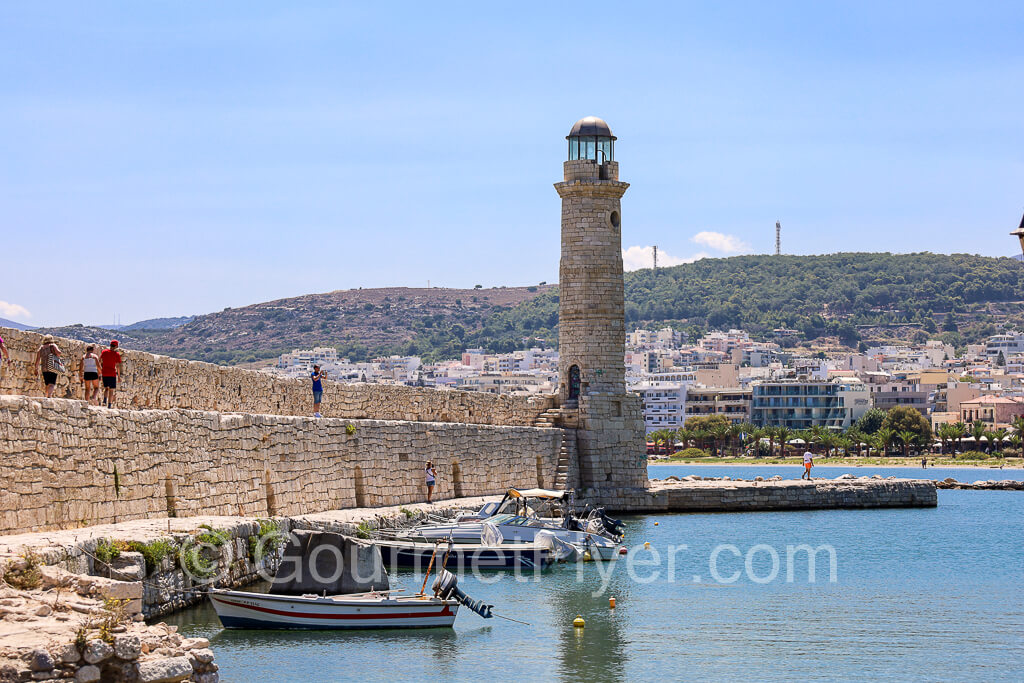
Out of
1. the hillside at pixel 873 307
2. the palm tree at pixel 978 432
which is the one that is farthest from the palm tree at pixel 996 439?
the hillside at pixel 873 307

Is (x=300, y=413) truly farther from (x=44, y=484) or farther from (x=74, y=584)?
(x=74, y=584)

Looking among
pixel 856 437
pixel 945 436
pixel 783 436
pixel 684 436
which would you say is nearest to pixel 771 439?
pixel 783 436

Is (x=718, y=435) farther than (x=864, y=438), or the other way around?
(x=718, y=435)

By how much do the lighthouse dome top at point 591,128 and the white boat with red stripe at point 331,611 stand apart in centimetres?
1808

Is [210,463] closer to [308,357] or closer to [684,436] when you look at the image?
[684,436]

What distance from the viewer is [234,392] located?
19.6m

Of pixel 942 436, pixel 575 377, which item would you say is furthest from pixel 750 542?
pixel 942 436

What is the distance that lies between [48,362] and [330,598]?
4026 mm

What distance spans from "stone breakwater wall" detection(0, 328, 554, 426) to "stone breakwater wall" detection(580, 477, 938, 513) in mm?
3511

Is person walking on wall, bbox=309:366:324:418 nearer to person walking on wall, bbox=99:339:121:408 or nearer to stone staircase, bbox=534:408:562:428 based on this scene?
person walking on wall, bbox=99:339:121:408

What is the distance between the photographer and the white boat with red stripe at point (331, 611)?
1492 centimetres

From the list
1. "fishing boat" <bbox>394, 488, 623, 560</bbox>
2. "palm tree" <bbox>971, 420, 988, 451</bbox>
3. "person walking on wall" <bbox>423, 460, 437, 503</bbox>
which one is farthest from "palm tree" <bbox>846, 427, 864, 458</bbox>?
"person walking on wall" <bbox>423, 460, 437, 503</bbox>

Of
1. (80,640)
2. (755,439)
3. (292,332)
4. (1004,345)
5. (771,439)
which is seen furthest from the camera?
(292,332)

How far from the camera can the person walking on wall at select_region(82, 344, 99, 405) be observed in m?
15.1
